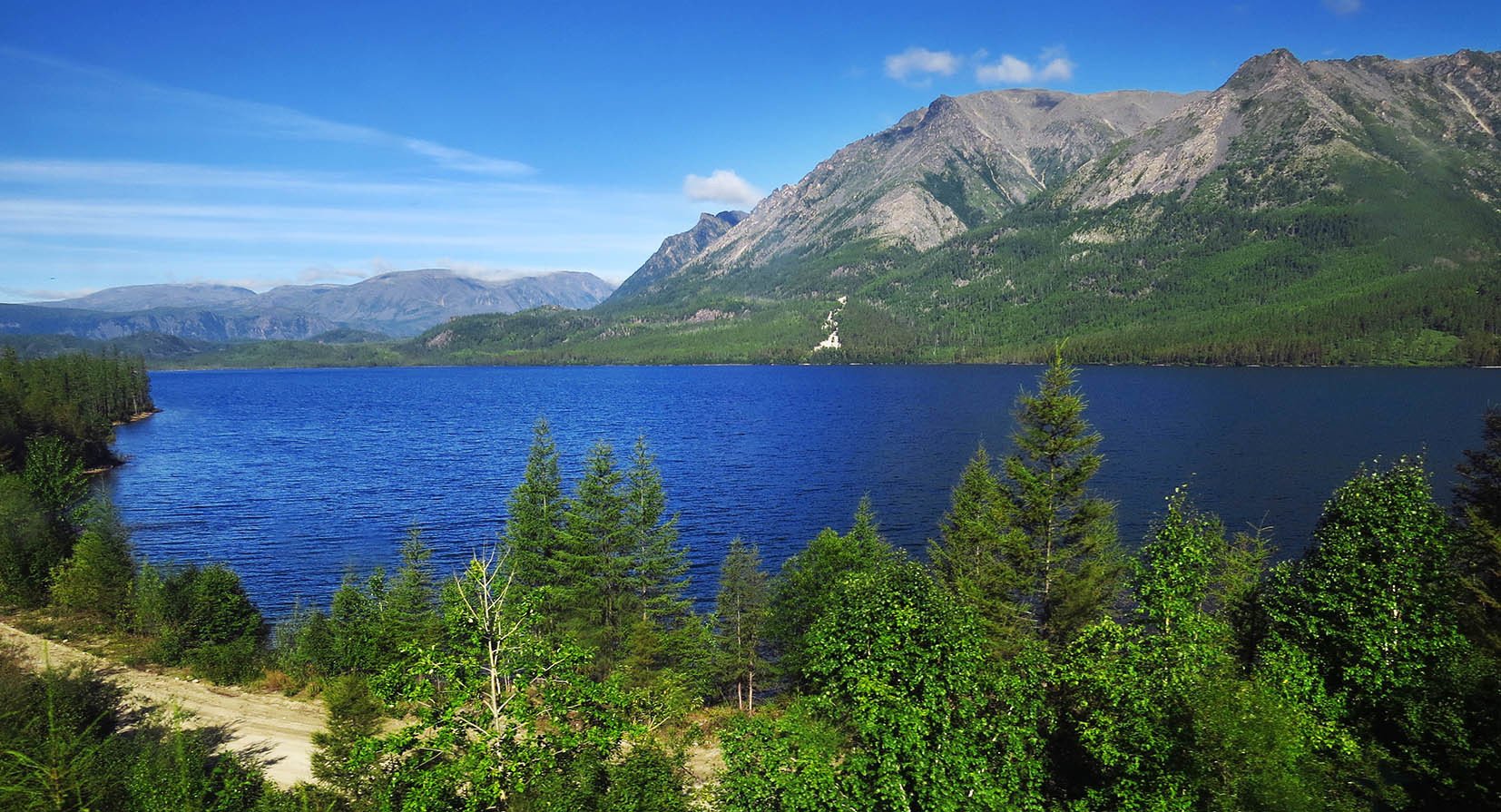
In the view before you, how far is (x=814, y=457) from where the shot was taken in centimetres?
11562

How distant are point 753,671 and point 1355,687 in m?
29.4

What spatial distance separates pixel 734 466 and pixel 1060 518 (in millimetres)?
76619

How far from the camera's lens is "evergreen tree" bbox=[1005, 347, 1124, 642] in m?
33.6

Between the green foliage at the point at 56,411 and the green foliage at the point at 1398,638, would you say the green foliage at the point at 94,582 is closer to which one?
the green foliage at the point at 56,411

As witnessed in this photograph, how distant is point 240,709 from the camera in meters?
33.6

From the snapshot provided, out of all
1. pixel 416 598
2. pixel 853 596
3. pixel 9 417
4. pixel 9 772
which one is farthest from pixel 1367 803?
pixel 9 417

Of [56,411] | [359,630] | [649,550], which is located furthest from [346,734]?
[56,411]

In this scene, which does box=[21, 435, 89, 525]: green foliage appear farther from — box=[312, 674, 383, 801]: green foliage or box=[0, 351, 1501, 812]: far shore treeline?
box=[312, 674, 383, 801]: green foliage

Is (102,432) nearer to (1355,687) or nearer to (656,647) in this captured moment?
(656,647)

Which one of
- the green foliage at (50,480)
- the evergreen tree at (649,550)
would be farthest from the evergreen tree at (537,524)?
the green foliage at (50,480)

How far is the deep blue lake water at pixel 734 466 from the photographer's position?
73.1 m

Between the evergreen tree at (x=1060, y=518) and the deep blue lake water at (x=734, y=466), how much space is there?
105 feet

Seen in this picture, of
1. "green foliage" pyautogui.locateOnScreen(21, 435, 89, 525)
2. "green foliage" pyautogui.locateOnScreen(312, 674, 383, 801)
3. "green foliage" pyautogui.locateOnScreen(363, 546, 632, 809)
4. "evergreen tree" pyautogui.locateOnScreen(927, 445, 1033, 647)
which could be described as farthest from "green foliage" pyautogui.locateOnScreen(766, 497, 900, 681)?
"green foliage" pyautogui.locateOnScreen(21, 435, 89, 525)

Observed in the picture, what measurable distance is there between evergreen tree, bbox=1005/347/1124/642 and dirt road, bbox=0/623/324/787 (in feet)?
113
